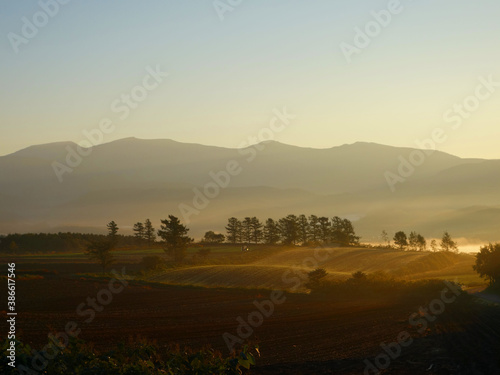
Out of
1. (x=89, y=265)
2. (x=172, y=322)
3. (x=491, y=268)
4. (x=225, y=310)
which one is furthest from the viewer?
(x=89, y=265)

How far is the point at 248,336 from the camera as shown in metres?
25.8

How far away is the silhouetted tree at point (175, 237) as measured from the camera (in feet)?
332

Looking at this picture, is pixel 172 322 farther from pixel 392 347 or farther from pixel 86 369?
pixel 86 369

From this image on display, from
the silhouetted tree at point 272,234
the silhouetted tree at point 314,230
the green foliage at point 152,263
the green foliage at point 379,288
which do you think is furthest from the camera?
the silhouetted tree at point 272,234

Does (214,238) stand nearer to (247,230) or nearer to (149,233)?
(247,230)

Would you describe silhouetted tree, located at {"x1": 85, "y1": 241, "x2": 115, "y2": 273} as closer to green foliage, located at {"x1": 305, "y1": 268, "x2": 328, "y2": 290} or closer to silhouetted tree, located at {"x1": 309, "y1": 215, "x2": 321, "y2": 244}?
green foliage, located at {"x1": 305, "y1": 268, "x2": 328, "y2": 290}

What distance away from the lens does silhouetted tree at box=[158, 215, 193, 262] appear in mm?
101125

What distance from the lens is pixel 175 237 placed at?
334 feet

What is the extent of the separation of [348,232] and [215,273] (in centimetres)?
7424

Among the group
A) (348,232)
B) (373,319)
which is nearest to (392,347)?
(373,319)

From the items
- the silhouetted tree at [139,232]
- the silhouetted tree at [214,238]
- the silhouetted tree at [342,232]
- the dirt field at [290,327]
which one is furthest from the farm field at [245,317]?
the silhouetted tree at [139,232]

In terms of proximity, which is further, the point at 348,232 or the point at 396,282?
the point at 348,232

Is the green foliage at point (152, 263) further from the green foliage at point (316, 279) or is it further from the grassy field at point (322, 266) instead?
the green foliage at point (316, 279)

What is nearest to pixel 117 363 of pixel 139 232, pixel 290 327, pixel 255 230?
pixel 290 327
